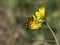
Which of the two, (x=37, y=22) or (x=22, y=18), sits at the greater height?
(x=37, y=22)

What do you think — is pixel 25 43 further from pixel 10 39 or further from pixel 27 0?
pixel 27 0

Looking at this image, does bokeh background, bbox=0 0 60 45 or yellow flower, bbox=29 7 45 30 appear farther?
bokeh background, bbox=0 0 60 45

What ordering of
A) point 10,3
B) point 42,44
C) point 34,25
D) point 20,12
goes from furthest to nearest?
1. point 20,12
2. point 10,3
3. point 42,44
4. point 34,25

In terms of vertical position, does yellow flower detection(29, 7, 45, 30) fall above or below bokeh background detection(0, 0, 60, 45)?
above

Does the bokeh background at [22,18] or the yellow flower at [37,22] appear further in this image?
the bokeh background at [22,18]

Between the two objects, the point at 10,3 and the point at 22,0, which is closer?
the point at 10,3

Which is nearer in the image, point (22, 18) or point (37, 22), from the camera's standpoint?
point (37, 22)

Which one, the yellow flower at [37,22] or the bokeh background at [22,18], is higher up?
the yellow flower at [37,22]

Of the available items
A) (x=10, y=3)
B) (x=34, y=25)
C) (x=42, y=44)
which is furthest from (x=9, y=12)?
(x=34, y=25)
